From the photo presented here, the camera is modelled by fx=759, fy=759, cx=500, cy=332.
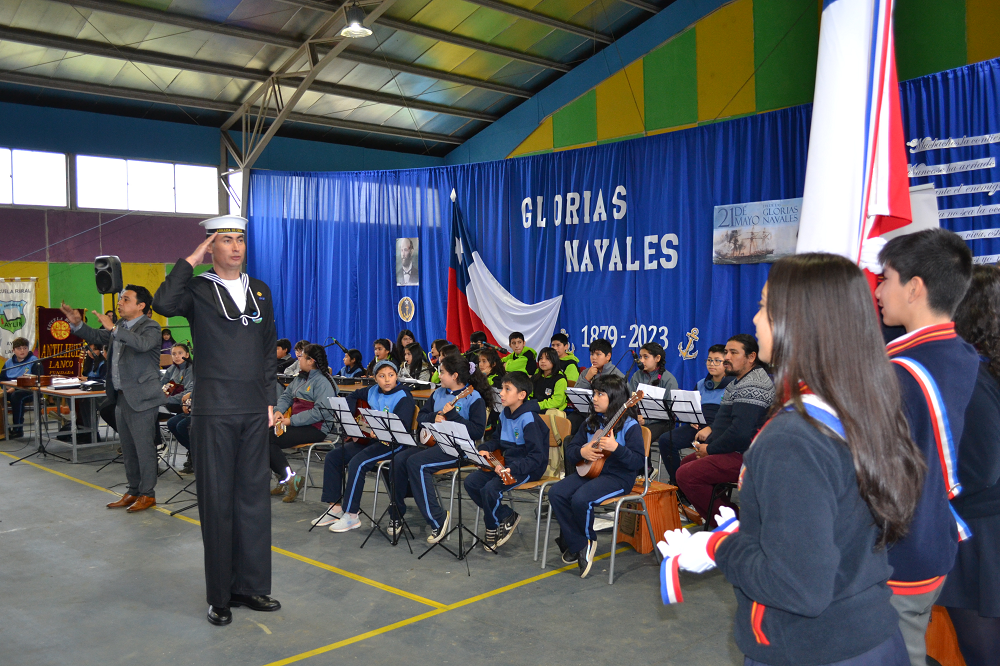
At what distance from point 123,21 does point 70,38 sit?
102 centimetres

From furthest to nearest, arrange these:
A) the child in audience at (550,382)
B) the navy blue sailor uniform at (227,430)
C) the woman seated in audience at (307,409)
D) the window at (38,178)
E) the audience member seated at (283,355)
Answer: the window at (38,178), the audience member seated at (283,355), the child in audience at (550,382), the woman seated in audience at (307,409), the navy blue sailor uniform at (227,430)

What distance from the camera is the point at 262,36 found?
11.7 metres

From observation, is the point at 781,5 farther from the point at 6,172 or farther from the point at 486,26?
the point at 6,172

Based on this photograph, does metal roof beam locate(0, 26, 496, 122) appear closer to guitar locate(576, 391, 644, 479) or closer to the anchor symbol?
the anchor symbol

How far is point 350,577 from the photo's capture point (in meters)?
4.63

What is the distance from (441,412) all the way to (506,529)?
101 cm


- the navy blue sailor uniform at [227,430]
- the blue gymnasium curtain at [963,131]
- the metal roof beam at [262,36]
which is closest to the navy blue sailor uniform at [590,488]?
the navy blue sailor uniform at [227,430]

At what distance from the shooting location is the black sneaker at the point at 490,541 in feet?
16.7

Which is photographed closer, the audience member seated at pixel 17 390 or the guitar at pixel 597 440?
the guitar at pixel 597 440

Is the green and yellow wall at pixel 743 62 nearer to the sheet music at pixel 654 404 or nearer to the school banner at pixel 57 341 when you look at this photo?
the sheet music at pixel 654 404

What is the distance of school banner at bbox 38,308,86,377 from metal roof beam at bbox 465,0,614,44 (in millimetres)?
8412

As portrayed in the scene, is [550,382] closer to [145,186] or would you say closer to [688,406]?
[688,406]

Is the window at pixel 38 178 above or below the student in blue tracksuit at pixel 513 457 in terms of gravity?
above

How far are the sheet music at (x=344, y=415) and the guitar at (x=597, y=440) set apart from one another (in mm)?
1891
